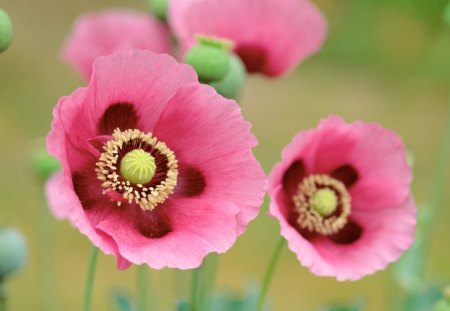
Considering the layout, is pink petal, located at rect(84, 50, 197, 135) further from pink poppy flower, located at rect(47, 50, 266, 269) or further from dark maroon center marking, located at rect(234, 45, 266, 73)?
dark maroon center marking, located at rect(234, 45, 266, 73)

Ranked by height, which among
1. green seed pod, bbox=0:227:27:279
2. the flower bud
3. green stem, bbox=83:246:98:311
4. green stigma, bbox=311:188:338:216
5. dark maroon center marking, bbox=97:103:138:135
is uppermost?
the flower bud

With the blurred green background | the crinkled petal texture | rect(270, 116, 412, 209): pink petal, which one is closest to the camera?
rect(270, 116, 412, 209): pink petal

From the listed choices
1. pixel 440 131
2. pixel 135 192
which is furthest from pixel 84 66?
pixel 440 131

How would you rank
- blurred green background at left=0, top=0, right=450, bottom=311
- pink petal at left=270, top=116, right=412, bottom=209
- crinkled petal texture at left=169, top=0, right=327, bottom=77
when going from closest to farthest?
pink petal at left=270, top=116, right=412, bottom=209 → crinkled petal texture at left=169, top=0, right=327, bottom=77 → blurred green background at left=0, top=0, right=450, bottom=311

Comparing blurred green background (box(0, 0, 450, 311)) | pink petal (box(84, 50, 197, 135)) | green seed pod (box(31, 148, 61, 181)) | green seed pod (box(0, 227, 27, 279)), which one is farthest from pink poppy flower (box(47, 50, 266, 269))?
blurred green background (box(0, 0, 450, 311))

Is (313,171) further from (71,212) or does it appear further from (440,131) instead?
(440,131)

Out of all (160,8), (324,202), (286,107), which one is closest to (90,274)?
(324,202)

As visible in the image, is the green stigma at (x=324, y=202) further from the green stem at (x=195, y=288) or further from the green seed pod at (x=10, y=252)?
the green seed pod at (x=10, y=252)

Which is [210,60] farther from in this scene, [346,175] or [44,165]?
[44,165]
